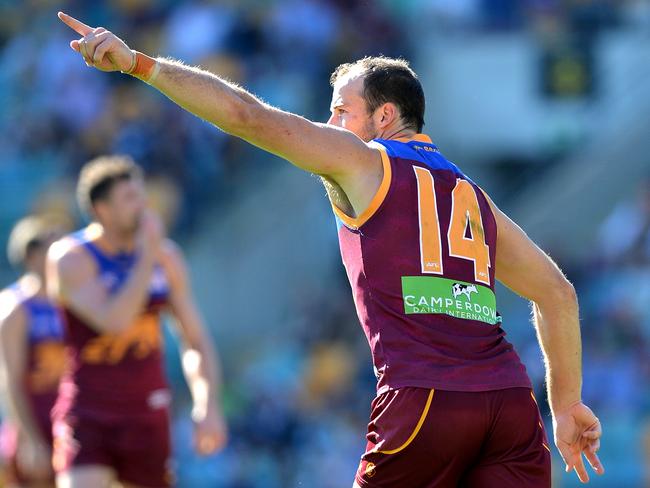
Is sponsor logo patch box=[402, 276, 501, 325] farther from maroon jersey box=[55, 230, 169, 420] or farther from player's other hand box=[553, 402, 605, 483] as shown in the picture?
maroon jersey box=[55, 230, 169, 420]

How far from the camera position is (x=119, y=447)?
790cm

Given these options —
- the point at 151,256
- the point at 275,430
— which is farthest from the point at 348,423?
the point at 151,256

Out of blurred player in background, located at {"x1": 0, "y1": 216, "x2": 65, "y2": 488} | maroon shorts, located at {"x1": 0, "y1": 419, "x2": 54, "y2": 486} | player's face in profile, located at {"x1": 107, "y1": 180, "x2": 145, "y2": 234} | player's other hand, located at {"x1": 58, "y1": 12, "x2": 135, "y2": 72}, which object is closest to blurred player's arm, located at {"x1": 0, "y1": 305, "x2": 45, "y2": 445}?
blurred player in background, located at {"x1": 0, "y1": 216, "x2": 65, "y2": 488}

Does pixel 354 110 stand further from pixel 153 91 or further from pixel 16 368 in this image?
pixel 153 91

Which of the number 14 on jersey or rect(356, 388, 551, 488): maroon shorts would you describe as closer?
rect(356, 388, 551, 488): maroon shorts

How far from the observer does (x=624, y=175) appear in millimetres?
16547

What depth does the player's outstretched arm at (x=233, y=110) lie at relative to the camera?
4.59 m

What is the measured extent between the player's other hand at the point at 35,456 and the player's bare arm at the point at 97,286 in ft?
4.17

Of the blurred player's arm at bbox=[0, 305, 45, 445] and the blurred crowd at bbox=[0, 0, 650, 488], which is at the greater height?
the blurred crowd at bbox=[0, 0, 650, 488]

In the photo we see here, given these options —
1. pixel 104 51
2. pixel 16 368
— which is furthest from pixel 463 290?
pixel 16 368

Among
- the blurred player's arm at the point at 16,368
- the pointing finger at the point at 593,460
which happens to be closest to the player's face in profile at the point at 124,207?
the blurred player's arm at the point at 16,368

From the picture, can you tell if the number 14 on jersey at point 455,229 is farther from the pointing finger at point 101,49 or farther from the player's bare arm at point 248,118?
the pointing finger at point 101,49

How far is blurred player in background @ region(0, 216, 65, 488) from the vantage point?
9.37m

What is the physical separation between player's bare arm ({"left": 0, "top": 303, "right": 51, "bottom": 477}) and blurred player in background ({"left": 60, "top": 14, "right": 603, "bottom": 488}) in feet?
14.1
